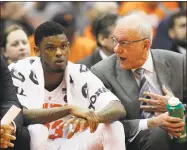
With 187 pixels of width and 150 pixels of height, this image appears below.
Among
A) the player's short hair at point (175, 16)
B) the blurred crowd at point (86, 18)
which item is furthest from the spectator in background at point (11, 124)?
the player's short hair at point (175, 16)

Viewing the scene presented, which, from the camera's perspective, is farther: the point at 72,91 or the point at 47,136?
the point at 72,91

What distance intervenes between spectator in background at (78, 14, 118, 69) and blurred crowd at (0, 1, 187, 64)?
1.64ft

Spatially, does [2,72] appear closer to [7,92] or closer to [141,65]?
[7,92]

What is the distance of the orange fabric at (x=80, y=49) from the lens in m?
7.82

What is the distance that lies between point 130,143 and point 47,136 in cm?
74

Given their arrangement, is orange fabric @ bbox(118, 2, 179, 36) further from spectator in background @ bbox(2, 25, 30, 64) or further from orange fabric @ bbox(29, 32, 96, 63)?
spectator in background @ bbox(2, 25, 30, 64)

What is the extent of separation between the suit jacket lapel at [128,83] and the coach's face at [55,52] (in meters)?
0.53

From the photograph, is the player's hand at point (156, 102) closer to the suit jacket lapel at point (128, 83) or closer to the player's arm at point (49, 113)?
the suit jacket lapel at point (128, 83)

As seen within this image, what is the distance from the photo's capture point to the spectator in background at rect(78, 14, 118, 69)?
658 centimetres

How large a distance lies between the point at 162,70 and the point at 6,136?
1607mm

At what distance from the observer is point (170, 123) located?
190 inches

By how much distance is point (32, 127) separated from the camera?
4.69 m

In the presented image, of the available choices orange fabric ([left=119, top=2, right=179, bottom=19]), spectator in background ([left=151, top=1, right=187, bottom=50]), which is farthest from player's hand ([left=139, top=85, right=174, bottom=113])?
orange fabric ([left=119, top=2, right=179, bottom=19])

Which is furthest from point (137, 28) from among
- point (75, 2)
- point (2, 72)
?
point (75, 2)
